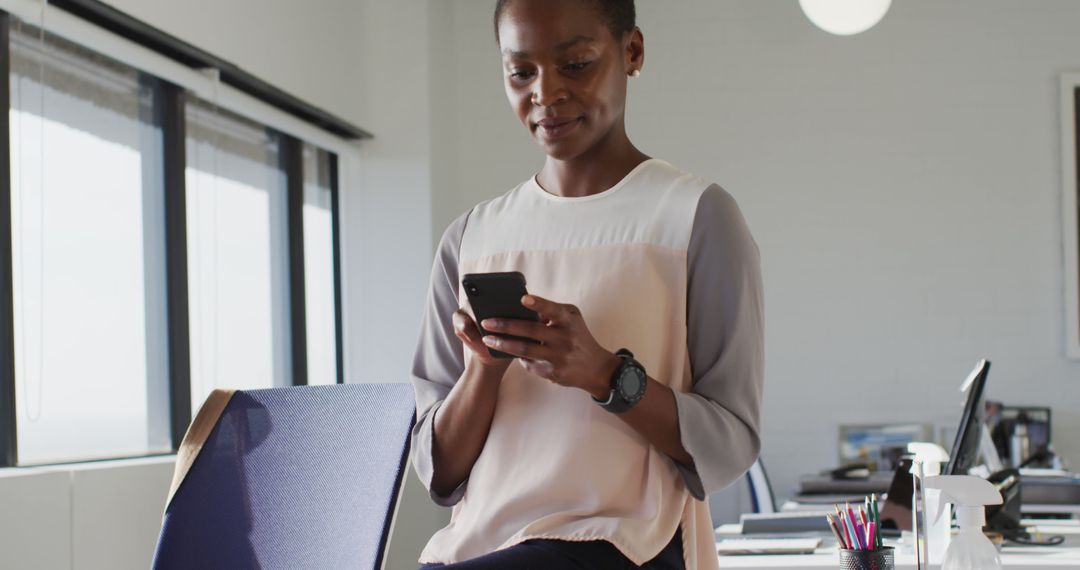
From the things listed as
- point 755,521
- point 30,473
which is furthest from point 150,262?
point 755,521

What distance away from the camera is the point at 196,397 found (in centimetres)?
366

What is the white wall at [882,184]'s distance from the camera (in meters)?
5.13

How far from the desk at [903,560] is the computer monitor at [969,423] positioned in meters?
0.19

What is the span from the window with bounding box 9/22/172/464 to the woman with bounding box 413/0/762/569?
1.83 metres

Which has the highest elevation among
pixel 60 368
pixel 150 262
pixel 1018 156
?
pixel 1018 156

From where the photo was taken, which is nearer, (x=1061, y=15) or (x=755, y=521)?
(x=755, y=521)

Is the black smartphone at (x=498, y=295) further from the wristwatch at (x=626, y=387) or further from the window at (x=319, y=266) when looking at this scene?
the window at (x=319, y=266)

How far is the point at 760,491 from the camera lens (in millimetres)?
4094

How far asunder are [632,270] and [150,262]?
2.51m

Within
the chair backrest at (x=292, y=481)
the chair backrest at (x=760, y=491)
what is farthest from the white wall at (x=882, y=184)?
the chair backrest at (x=292, y=481)

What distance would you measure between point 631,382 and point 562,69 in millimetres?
323

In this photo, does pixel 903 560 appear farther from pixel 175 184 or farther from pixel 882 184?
pixel 882 184

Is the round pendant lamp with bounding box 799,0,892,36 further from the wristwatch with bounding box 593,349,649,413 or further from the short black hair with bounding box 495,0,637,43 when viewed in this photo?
the wristwatch with bounding box 593,349,649,413

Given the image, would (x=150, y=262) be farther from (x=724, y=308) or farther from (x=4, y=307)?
(x=724, y=308)
